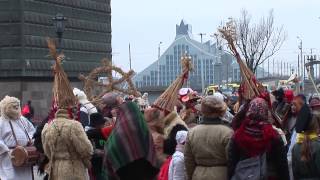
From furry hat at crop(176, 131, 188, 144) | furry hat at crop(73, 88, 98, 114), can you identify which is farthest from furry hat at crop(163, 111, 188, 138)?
furry hat at crop(73, 88, 98, 114)

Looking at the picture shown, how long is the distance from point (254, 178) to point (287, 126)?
14.5 ft

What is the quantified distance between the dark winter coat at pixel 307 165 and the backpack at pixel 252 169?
36.8 inches

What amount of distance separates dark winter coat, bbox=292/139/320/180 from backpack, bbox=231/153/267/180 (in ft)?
3.07

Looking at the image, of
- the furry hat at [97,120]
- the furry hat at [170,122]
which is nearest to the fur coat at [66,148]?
the furry hat at [97,120]

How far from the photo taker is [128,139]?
8438mm

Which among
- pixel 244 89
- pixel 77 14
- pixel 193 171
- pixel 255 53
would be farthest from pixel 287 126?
pixel 255 53

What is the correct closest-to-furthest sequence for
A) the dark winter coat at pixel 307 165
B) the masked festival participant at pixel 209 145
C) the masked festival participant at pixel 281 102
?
the masked festival participant at pixel 209 145 → the dark winter coat at pixel 307 165 → the masked festival participant at pixel 281 102

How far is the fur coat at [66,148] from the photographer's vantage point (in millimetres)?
10828

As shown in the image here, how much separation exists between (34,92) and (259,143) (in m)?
26.3

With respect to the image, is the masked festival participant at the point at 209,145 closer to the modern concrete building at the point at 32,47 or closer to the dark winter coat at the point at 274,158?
the dark winter coat at the point at 274,158

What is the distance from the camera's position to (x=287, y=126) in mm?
12758

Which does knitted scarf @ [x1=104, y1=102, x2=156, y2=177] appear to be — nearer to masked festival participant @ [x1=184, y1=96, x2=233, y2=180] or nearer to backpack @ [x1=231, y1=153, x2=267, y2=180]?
masked festival participant @ [x1=184, y1=96, x2=233, y2=180]

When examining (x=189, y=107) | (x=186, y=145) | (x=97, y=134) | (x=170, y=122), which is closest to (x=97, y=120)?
(x=97, y=134)

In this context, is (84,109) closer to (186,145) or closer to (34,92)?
(186,145)
